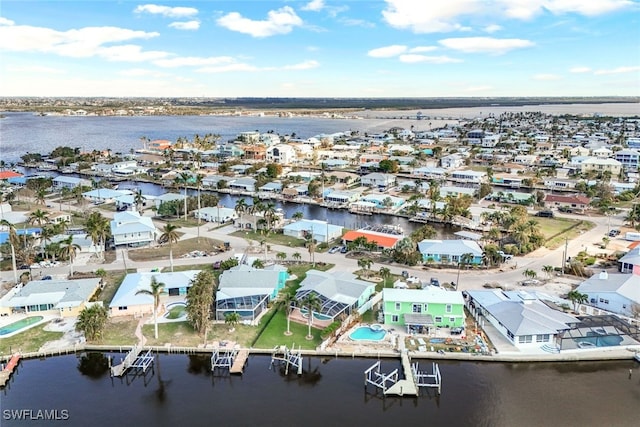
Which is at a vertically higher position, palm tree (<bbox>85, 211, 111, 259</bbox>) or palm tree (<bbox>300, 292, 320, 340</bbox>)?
palm tree (<bbox>85, 211, 111, 259</bbox>)

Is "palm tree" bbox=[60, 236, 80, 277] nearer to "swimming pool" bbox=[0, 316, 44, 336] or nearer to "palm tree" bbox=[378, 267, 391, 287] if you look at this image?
"swimming pool" bbox=[0, 316, 44, 336]

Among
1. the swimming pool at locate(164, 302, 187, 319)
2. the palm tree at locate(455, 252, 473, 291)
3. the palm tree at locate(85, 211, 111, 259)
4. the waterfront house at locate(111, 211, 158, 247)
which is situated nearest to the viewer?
the swimming pool at locate(164, 302, 187, 319)

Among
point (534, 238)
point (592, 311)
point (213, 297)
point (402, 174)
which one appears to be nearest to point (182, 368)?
point (213, 297)

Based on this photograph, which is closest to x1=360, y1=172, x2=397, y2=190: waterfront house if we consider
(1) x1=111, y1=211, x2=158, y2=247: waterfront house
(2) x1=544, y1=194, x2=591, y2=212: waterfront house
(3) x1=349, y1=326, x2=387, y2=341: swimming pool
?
(2) x1=544, y1=194, x2=591, y2=212: waterfront house

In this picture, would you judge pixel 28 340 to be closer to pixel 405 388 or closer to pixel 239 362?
pixel 239 362

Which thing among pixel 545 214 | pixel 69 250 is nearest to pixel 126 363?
pixel 69 250

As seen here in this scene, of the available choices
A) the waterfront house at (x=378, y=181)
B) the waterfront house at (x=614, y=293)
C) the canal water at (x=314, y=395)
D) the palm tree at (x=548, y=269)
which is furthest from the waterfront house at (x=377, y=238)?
the waterfront house at (x=378, y=181)

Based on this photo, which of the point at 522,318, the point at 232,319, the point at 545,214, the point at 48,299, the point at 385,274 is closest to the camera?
the point at 522,318
